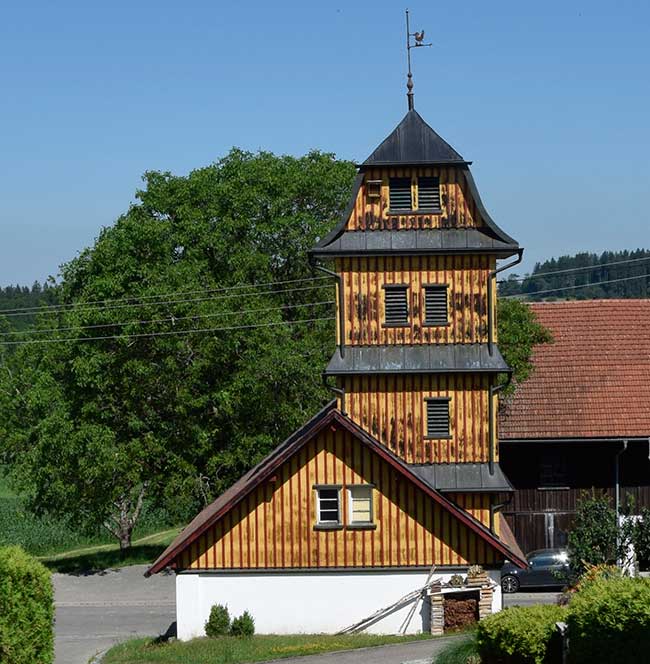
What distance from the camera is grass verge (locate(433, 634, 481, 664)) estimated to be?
2294 centimetres

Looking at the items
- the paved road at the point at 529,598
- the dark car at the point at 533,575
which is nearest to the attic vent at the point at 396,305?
the paved road at the point at 529,598

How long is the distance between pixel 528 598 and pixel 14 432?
30.5m

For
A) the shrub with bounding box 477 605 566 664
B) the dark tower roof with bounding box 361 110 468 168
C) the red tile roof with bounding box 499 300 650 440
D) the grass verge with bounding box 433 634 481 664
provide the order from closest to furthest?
the shrub with bounding box 477 605 566 664 < the grass verge with bounding box 433 634 481 664 < the dark tower roof with bounding box 361 110 468 168 < the red tile roof with bounding box 499 300 650 440

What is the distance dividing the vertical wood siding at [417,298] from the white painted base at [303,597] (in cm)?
574

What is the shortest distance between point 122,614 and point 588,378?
57.4 ft

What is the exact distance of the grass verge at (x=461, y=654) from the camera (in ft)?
75.3

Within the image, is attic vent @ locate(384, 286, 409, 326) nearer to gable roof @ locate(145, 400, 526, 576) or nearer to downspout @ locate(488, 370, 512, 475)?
downspout @ locate(488, 370, 512, 475)

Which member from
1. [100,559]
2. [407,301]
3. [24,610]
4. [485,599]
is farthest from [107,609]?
[24,610]

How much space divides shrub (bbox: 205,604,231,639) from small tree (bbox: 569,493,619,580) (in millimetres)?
8319

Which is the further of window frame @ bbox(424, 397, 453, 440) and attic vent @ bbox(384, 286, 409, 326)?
attic vent @ bbox(384, 286, 409, 326)

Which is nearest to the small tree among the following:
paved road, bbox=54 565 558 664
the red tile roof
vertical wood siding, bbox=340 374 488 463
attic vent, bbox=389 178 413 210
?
vertical wood siding, bbox=340 374 488 463

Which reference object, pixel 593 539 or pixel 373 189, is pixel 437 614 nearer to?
pixel 593 539

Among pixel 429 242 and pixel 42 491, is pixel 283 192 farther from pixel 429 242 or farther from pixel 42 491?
pixel 429 242

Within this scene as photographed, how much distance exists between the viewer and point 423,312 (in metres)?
32.7
